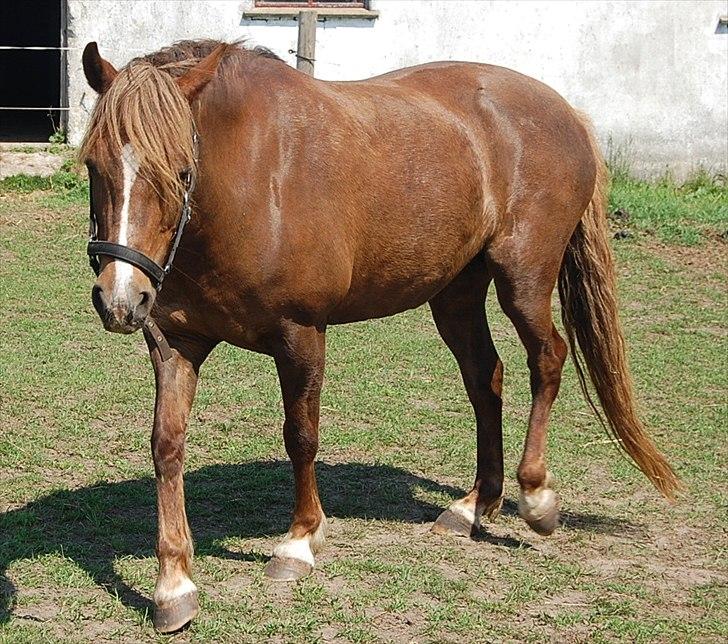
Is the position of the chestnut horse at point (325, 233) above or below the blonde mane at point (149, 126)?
below

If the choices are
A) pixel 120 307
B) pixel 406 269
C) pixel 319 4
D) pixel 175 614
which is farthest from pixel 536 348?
pixel 319 4

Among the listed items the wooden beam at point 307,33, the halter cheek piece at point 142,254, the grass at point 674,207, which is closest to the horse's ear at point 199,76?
the halter cheek piece at point 142,254

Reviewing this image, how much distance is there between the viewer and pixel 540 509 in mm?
5012

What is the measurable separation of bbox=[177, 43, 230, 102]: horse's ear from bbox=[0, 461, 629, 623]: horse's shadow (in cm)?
175

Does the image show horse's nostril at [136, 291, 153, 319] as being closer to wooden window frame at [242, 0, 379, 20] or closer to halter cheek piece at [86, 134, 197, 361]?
halter cheek piece at [86, 134, 197, 361]

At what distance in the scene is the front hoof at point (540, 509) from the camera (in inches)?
197

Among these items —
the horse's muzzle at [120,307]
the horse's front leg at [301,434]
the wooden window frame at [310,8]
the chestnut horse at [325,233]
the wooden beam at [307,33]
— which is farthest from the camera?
the wooden window frame at [310,8]

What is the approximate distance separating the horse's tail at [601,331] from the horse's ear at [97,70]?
246cm

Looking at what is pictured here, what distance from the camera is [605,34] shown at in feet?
40.5

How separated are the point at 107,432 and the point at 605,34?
26.7ft

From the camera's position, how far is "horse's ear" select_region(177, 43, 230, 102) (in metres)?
3.81

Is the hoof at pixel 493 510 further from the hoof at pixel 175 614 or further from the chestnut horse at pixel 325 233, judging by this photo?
the hoof at pixel 175 614

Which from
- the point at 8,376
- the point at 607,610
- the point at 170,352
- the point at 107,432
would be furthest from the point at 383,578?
the point at 8,376

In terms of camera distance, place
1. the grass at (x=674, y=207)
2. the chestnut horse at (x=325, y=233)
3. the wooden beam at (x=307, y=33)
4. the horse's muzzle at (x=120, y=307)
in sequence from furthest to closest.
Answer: the grass at (x=674, y=207) → the wooden beam at (x=307, y=33) → the chestnut horse at (x=325, y=233) → the horse's muzzle at (x=120, y=307)
